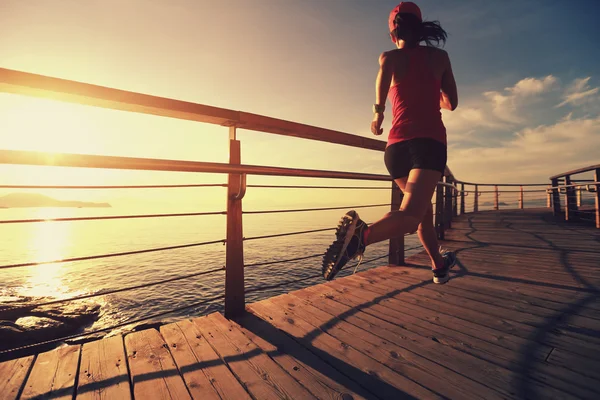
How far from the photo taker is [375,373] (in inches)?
46.3

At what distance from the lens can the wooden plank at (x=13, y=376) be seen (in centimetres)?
108

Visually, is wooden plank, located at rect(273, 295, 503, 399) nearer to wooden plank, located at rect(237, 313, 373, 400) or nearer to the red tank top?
wooden plank, located at rect(237, 313, 373, 400)

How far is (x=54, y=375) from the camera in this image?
119 centimetres

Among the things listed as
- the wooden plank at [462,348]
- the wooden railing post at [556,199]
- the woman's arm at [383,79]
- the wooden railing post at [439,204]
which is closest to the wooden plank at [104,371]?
the wooden plank at [462,348]

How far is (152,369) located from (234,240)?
32.2 inches

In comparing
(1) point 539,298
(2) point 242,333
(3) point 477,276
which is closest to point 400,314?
(2) point 242,333

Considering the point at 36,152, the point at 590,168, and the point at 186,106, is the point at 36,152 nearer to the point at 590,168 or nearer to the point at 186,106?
the point at 186,106

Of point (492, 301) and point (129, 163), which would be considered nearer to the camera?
point (129, 163)

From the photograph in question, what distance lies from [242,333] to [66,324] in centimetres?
1395

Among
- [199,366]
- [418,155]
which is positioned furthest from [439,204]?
[199,366]

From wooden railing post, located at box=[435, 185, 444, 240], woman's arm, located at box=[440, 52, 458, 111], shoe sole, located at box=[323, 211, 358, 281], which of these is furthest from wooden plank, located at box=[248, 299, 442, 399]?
wooden railing post, located at box=[435, 185, 444, 240]

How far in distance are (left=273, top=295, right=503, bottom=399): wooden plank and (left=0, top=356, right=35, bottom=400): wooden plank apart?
4.22 feet

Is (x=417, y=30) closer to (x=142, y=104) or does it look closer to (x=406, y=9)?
(x=406, y=9)

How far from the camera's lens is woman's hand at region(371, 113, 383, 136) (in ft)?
5.52
